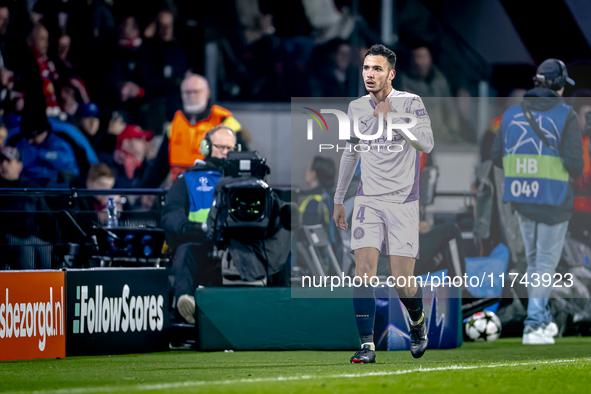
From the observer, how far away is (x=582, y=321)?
8.03m

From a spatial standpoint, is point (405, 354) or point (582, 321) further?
point (582, 321)

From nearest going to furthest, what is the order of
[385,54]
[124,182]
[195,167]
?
1. [385,54]
2. [195,167]
3. [124,182]

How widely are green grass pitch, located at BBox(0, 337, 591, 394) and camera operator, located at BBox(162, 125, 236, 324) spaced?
1.12 m

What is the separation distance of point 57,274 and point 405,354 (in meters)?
3.02

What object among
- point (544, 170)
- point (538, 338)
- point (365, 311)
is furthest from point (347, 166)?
point (538, 338)

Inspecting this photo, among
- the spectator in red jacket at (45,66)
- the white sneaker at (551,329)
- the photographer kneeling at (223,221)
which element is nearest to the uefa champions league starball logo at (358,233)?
the photographer kneeling at (223,221)

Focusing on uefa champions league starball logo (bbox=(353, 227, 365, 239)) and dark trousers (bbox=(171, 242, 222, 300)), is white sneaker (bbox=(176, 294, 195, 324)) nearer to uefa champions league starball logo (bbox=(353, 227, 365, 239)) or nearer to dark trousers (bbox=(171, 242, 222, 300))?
dark trousers (bbox=(171, 242, 222, 300))

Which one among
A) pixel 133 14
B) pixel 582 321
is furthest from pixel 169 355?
pixel 133 14

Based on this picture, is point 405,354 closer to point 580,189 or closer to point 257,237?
point 257,237

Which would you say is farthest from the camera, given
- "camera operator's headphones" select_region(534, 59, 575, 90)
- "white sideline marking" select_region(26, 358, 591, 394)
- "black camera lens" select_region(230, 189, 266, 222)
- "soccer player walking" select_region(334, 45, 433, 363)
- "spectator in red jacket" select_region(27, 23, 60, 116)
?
"spectator in red jacket" select_region(27, 23, 60, 116)

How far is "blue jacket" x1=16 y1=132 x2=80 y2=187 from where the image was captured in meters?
8.56

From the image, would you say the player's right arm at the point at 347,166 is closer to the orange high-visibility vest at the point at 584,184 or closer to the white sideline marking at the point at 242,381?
the white sideline marking at the point at 242,381

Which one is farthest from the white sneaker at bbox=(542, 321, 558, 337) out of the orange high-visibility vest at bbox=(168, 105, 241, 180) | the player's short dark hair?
the orange high-visibility vest at bbox=(168, 105, 241, 180)

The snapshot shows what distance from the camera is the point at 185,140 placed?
29.3 feet
